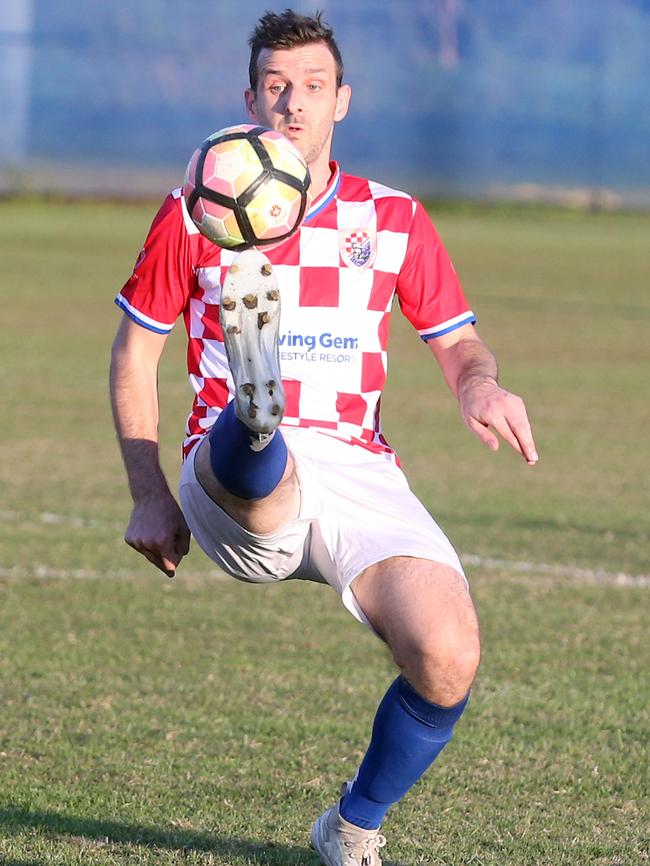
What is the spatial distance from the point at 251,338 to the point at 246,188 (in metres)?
0.50

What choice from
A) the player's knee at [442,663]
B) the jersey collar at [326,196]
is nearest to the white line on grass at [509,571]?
the jersey collar at [326,196]

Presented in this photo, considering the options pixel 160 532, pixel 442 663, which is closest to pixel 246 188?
pixel 160 532

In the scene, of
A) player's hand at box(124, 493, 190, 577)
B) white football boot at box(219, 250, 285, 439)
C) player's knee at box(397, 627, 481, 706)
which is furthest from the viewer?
player's hand at box(124, 493, 190, 577)

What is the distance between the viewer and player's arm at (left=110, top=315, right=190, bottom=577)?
379 centimetres

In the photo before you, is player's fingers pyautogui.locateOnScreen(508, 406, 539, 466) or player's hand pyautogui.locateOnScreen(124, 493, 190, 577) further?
player's hand pyautogui.locateOnScreen(124, 493, 190, 577)

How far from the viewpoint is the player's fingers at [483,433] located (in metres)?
3.66

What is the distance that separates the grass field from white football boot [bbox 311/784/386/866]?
27cm

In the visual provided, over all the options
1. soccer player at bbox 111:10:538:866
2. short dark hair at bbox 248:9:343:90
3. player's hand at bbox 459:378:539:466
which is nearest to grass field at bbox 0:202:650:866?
soccer player at bbox 111:10:538:866

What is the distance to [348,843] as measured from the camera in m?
3.67

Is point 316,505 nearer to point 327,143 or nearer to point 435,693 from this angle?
point 435,693

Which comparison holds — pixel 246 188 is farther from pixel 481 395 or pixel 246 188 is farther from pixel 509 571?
pixel 509 571

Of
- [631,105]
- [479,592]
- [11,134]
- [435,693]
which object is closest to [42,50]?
[11,134]

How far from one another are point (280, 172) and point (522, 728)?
2.32 metres

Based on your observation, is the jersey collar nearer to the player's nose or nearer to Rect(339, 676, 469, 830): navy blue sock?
the player's nose
